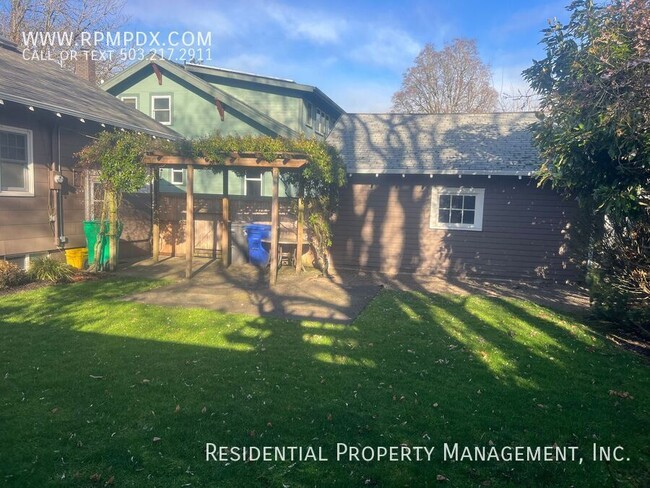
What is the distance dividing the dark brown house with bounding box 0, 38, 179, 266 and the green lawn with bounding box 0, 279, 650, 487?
2934 mm

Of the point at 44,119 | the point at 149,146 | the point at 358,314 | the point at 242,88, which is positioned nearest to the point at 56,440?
the point at 358,314

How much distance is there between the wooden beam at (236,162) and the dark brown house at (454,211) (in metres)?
3.12

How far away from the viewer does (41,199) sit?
10.1m

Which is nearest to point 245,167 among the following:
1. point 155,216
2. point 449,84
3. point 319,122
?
point 155,216

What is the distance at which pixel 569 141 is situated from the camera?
6453 millimetres

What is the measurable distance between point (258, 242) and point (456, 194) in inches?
212

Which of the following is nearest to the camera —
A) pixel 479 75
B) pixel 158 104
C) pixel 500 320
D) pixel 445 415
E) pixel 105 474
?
pixel 105 474

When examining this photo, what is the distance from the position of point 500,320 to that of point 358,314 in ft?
7.77

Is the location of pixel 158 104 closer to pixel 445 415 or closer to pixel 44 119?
pixel 44 119

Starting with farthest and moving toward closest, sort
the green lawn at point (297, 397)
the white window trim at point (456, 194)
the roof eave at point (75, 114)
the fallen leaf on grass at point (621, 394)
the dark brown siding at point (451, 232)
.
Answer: the white window trim at point (456, 194)
the dark brown siding at point (451, 232)
the roof eave at point (75, 114)
the fallen leaf on grass at point (621, 394)
the green lawn at point (297, 397)

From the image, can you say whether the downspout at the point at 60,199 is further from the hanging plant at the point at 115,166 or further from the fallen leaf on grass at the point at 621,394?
the fallen leaf on grass at the point at 621,394

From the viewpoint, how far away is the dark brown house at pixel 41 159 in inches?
365

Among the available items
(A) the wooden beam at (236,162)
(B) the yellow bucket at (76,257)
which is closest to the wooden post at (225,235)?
(A) the wooden beam at (236,162)

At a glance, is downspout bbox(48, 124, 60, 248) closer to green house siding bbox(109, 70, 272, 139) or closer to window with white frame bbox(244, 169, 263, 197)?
green house siding bbox(109, 70, 272, 139)
